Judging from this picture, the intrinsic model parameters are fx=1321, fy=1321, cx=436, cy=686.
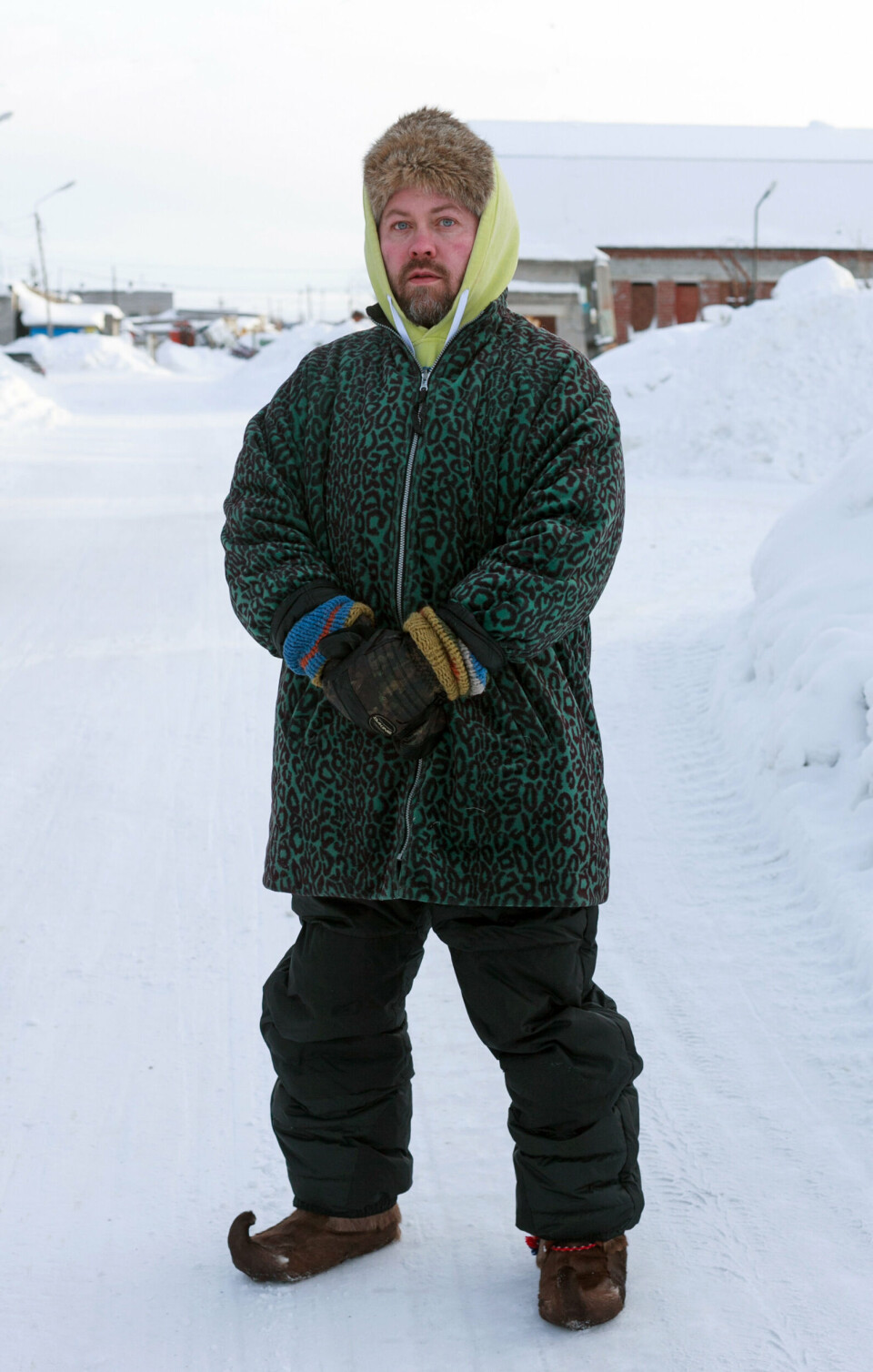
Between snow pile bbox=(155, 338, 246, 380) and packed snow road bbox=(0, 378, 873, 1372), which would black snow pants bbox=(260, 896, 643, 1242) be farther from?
snow pile bbox=(155, 338, 246, 380)

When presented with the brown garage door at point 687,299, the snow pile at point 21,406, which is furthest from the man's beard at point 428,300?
the brown garage door at point 687,299

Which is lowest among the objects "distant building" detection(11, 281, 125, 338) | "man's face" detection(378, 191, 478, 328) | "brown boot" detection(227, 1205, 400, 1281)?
"distant building" detection(11, 281, 125, 338)

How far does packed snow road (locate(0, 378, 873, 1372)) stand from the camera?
2.07 m

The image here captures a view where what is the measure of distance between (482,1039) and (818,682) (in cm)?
232

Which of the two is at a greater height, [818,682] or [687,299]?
[818,682]

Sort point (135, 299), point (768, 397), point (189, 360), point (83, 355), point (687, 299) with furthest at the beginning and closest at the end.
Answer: point (135, 299) → point (189, 360) → point (83, 355) → point (687, 299) → point (768, 397)

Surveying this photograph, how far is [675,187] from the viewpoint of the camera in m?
33.1

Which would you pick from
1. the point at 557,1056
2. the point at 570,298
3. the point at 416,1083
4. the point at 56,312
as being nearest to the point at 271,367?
the point at 570,298

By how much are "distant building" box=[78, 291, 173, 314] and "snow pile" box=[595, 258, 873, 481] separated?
89.4 metres

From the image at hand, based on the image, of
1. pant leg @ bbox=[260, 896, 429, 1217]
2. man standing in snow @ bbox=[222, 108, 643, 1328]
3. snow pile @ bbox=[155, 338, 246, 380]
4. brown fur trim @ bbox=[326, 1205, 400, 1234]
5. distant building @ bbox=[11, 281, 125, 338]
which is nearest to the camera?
man standing in snow @ bbox=[222, 108, 643, 1328]

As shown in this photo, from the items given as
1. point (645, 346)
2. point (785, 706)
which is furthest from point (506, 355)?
point (645, 346)

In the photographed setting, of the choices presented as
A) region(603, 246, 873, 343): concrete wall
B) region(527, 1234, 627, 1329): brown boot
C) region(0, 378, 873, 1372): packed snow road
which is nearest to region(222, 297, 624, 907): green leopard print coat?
region(527, 1234, 627, 1329): brown boot

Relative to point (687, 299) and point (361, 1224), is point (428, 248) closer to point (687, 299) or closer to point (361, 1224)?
point (361, 1224)

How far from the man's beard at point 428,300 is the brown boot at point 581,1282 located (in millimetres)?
1475
